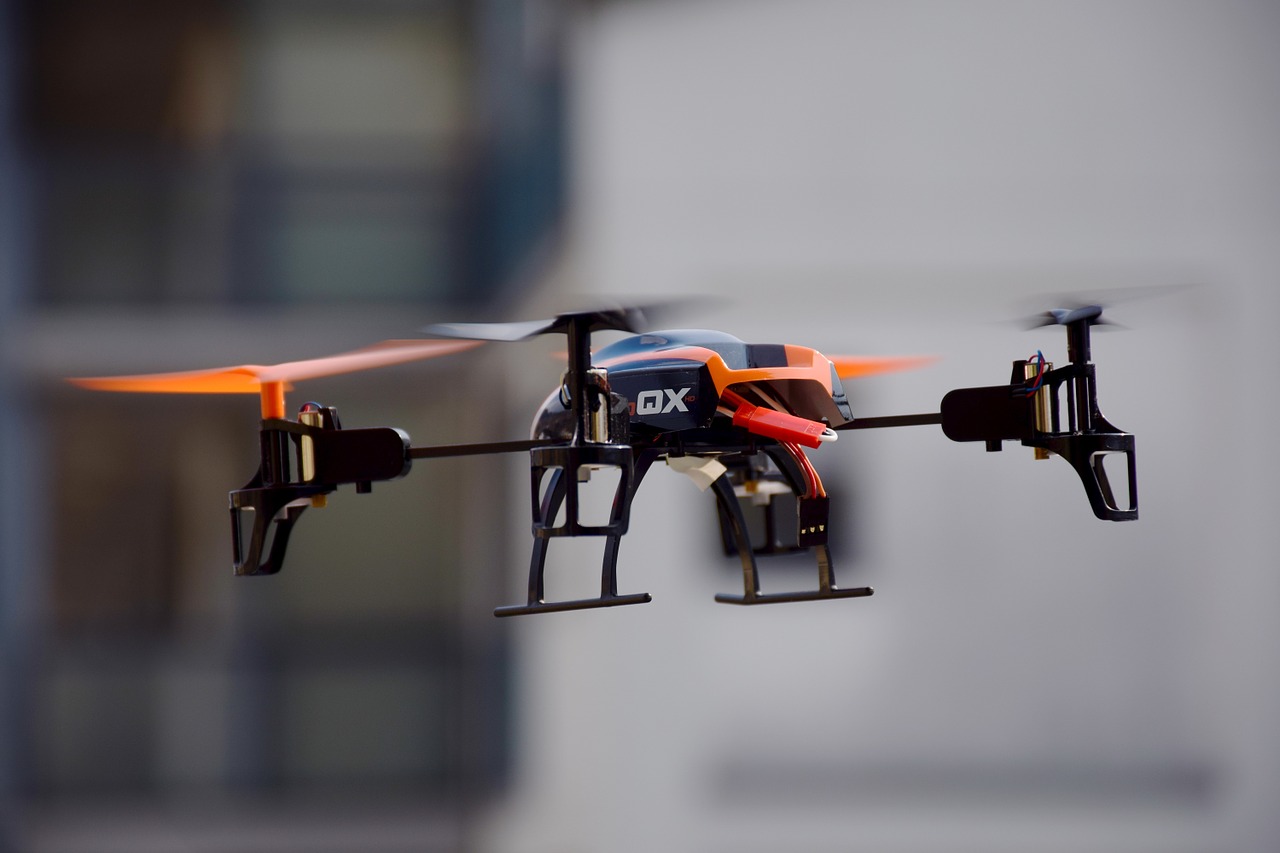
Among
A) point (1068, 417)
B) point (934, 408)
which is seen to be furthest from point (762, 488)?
point (934, 408)

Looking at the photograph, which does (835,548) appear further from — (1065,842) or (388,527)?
(388,527)

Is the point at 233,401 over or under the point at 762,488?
over

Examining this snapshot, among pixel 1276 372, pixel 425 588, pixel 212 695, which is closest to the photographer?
pixel 1276 372

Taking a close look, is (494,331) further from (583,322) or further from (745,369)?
(745,369)

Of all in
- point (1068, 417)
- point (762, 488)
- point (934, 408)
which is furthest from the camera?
point (934, 408)

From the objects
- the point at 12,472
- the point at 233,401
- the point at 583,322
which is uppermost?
the point at 233,401

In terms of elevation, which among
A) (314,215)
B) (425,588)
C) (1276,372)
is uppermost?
(314,215)

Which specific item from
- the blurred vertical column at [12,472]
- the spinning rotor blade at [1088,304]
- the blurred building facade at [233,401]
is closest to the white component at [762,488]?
the spinning rotor blade at [1088,304]

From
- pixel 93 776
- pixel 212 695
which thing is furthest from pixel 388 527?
pixel 93 776

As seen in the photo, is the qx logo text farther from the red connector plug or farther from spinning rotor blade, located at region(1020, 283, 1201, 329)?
spinning rotor blade, located at region(1020, 283, 1201, 329)
